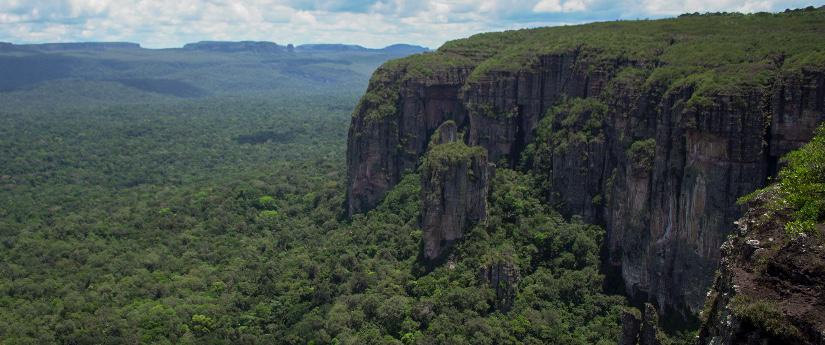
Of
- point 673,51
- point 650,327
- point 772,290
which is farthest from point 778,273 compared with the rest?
point 673,51

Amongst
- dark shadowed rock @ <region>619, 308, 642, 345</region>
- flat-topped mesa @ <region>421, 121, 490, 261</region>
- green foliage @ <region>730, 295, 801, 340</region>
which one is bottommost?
dark shadowed rock @ <region>619, 308, 642, 345</region>

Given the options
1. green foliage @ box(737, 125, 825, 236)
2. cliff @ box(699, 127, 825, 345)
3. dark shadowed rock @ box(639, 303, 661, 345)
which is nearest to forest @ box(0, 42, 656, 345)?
dark shadowed rock @ box(639, 303, 661, 345)

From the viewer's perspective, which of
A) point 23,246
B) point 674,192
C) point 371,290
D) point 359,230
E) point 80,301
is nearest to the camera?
point 674,192

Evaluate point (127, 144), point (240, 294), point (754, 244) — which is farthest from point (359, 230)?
point (127, 144)

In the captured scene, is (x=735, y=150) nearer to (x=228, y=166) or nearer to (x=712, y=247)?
(x=712, y=247)

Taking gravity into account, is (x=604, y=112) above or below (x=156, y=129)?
above

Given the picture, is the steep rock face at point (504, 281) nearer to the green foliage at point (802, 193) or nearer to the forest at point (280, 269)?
the forest at point (280, 269)

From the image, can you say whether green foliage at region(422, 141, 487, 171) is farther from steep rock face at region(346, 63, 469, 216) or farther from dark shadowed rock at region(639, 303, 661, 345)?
dark shadowed rock at region(639, 303, 661, 345)
